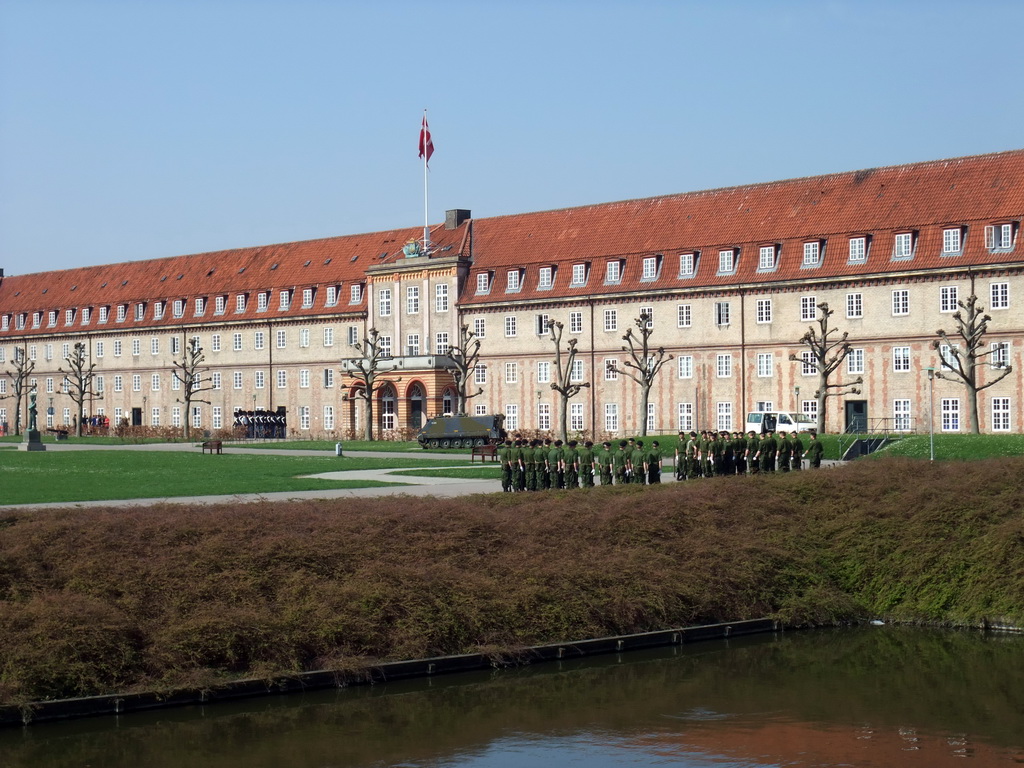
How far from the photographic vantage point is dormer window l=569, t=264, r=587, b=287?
7656 centimetres

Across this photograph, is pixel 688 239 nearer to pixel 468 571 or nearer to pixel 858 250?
pixel 858 250

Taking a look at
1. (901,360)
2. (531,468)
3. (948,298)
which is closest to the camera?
(531,468)

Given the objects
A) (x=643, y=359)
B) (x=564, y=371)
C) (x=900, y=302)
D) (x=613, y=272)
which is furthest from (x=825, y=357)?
(x=564, y=371)

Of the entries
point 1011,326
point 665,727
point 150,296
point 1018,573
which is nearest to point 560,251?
point 1011,326

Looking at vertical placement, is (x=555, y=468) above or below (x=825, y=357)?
below

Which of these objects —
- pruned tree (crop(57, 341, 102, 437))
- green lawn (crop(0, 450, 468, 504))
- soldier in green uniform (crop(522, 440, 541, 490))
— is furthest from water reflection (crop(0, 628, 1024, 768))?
pruned tree (crop(57, 341, 102, 437))

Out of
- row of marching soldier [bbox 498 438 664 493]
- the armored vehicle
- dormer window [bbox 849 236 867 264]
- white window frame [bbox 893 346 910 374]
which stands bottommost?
row of marching soldier [bbox 498 438 664 493]

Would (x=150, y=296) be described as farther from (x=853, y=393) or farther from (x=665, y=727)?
(x=665, y=727)

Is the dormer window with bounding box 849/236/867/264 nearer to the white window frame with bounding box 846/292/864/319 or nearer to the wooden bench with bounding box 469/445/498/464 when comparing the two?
the white window frame with bounding box 846/292/864/319

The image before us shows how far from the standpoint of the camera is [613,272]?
75438 mm

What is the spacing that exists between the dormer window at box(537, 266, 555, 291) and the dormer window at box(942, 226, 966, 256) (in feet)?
71.9

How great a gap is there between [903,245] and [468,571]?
45962 mm

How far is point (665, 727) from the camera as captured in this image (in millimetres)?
17500

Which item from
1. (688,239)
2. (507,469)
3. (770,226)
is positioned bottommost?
(507,469)
